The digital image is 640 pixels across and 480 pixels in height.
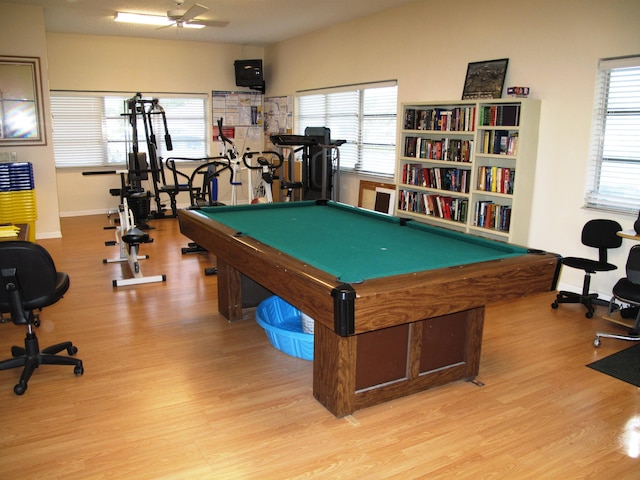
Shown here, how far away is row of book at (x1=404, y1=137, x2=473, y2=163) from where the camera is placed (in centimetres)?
524

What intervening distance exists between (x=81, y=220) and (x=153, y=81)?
2547mm

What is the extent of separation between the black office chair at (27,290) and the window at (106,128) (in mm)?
5517

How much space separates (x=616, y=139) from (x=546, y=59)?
37.6 inches

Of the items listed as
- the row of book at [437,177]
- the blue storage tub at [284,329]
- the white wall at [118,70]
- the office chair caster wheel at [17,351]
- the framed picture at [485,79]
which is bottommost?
the office chair caster wheel at [17,351]

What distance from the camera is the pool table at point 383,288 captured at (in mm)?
2316

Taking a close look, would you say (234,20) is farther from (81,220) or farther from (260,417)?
(260,417)

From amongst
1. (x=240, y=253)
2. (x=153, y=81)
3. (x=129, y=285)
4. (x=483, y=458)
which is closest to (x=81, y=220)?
(x=153, y=81)

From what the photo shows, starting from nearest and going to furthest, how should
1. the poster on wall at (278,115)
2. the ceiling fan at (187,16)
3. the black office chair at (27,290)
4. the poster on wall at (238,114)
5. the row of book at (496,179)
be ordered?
1. the black office chair at (27,290)
2. the row of book at (496,179)
3. the ceiling fan at (187,16)
4. the poster on wall at (278,115)
5. the poster on wall at (238,114)

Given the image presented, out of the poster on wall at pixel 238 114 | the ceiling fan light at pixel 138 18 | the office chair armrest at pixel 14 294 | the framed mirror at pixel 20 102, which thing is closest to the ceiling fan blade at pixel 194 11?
the ceiling fan light at pixel 138 18

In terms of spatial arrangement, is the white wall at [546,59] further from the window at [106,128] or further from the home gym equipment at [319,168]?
the window at [106,128]

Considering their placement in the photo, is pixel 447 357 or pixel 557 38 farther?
pixel 557 38

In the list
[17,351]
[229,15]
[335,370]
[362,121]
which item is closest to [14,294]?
[17,351]

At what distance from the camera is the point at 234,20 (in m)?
7.09

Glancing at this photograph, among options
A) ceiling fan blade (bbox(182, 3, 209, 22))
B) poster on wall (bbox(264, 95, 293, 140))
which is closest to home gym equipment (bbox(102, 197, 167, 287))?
ceiling fan blade (bbox(182, 3, 209, 22))
